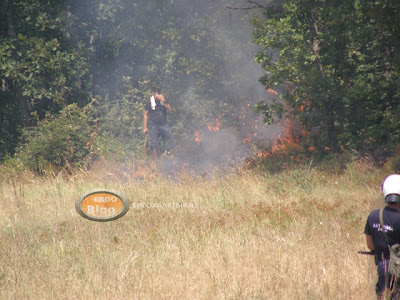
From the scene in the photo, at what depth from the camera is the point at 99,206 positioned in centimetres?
583

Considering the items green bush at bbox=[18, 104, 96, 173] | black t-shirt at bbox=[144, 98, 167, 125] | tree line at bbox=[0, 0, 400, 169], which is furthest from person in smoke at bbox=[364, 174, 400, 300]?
black t-shirt at bbox=[144, 98, 167, 125]

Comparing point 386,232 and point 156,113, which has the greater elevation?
point 156,113

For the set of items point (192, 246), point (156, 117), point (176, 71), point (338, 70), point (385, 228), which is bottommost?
point (192, 246)

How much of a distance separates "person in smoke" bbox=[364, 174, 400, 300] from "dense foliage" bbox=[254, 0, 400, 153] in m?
5.80

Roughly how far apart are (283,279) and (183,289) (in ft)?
3.19

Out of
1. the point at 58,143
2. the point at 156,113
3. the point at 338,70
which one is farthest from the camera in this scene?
the point at 156,113

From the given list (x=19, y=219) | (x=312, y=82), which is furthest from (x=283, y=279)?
(x=312, y=82)

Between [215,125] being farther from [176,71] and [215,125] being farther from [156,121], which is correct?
[156,121]

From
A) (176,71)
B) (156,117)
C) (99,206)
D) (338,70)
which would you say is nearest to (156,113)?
(156,117)

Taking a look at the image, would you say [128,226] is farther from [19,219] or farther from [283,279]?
[283,279]

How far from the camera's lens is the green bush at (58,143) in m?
12.1

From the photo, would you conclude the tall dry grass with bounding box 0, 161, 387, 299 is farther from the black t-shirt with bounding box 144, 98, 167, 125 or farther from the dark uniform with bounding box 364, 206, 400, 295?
the black t-shirt with bounding box 144, 98, 167, 125

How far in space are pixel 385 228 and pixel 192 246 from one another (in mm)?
2584

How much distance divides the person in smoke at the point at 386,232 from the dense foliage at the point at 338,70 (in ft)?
19.0
